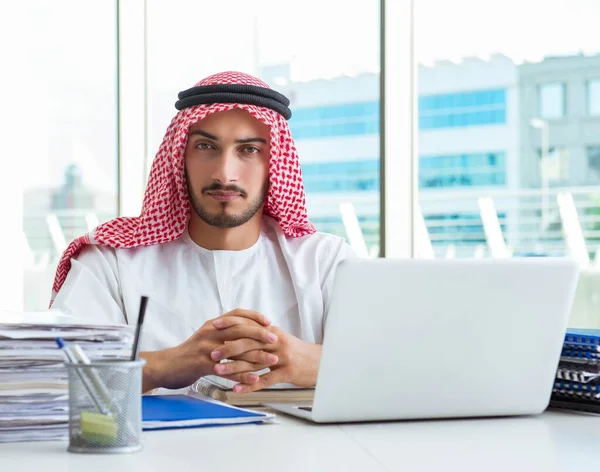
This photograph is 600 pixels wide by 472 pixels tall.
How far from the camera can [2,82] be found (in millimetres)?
5301

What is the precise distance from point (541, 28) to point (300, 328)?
171 inches

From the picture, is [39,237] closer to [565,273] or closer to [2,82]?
[2,82]

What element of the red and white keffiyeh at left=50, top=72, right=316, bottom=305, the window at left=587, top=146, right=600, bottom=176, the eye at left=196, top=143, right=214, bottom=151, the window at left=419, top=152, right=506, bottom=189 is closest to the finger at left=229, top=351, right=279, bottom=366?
the red and white keffiyeh at left=50, top=72, right=316, bottom=305

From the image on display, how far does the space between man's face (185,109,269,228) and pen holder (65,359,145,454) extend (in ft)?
3.91

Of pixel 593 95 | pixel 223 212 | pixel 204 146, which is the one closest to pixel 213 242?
pixel 223 212

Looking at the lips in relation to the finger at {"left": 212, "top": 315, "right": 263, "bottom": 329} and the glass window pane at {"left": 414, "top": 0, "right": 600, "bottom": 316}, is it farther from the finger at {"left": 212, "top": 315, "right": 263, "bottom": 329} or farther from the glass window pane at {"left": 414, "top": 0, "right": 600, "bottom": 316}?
the glass window pane at {"left": 414, "top": 0, "right": 600, "bottom": 316}

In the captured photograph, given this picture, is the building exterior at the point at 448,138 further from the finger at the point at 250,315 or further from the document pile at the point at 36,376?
the document pile at the point at 36,376

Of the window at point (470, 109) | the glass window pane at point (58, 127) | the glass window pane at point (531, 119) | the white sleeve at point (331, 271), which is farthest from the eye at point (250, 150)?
the window at point (470, 109)

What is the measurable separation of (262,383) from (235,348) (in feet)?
0.28

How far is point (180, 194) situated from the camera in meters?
2.38

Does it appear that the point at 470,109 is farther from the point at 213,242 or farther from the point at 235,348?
the point at 235,348

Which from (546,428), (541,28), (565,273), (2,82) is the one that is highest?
(541,28)

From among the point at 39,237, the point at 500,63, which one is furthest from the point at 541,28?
the point at 39,237

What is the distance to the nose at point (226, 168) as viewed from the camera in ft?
7.59
